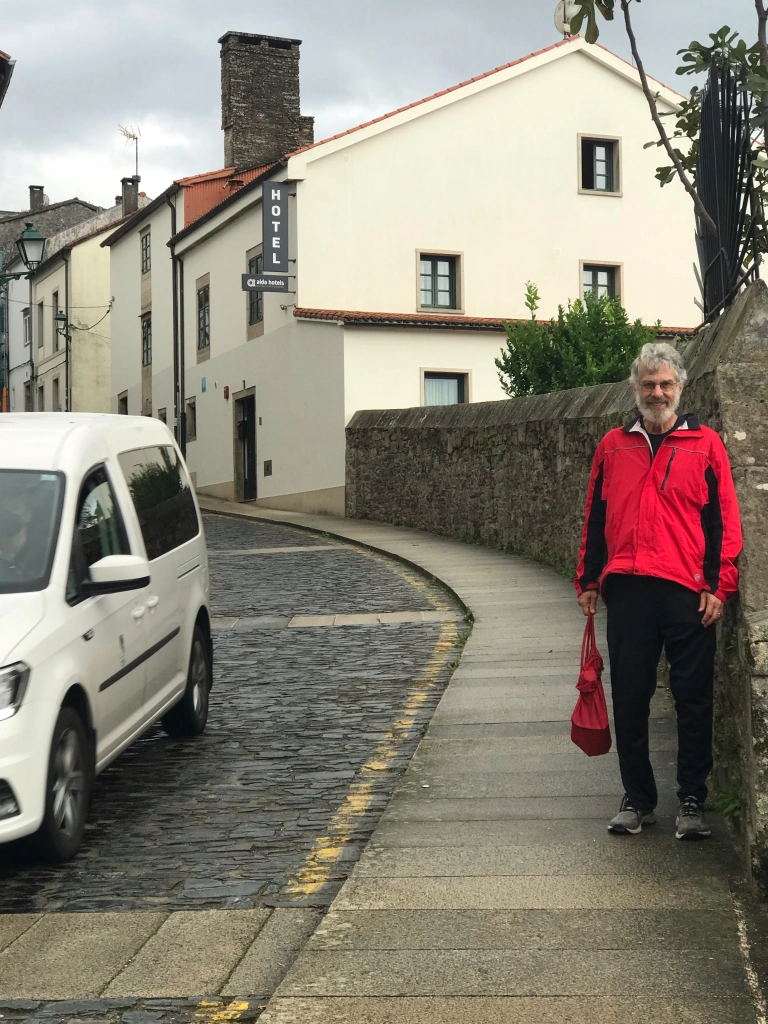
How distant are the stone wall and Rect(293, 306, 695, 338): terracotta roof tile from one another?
2.07 m

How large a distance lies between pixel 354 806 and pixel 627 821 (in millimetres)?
1390

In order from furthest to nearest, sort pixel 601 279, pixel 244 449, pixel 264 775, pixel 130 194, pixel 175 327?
pixel 130 194, pixel 175 327, pixel 244 449, pixel 601 279, pixel 264 775

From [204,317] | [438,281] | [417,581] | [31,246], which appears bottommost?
[417,581]

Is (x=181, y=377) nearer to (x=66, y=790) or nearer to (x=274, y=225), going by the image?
(x=274, y=225)

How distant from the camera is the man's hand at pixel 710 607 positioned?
4969 millimetres

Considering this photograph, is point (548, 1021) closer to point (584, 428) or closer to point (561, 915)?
point (561, 915)

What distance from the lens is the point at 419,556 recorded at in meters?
17.8

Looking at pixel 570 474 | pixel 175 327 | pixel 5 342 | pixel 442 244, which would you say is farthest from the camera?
pixel 5 342

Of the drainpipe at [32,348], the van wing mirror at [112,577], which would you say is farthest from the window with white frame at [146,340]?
the van wing mirror at [112,577]

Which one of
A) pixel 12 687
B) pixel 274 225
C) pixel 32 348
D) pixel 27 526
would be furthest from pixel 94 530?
pixel 32 348

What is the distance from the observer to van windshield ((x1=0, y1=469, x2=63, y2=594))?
556 cm

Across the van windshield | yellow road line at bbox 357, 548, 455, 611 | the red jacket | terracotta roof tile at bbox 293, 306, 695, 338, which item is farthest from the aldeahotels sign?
the red jacket

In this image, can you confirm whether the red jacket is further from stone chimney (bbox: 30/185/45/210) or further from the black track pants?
stone chimney (bbox: 30/185/45/210)

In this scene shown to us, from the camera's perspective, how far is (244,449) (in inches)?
1282
